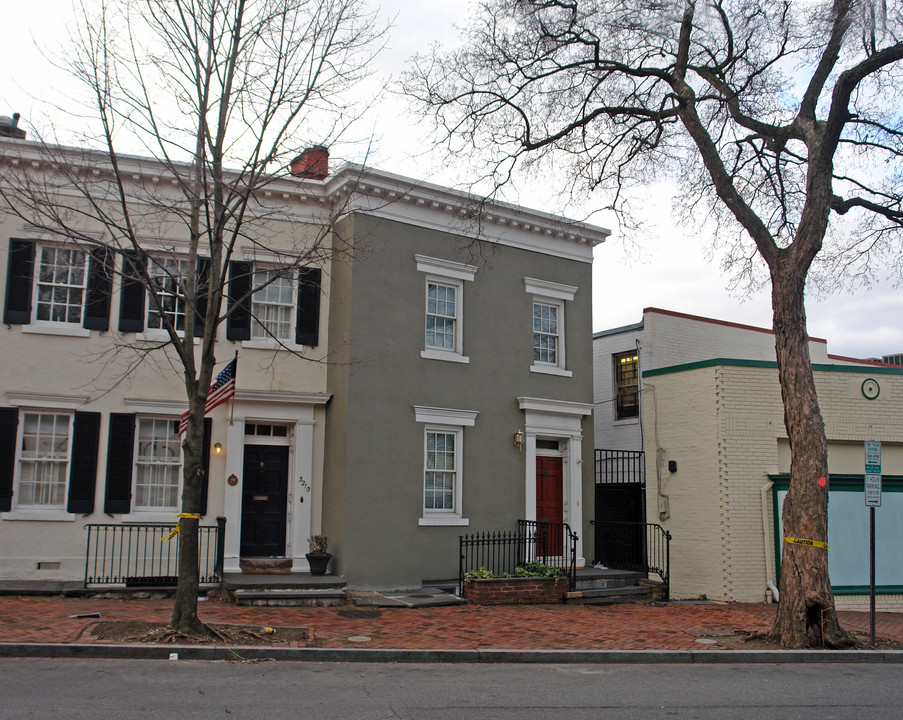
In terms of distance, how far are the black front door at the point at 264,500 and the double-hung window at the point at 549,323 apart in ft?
19.4

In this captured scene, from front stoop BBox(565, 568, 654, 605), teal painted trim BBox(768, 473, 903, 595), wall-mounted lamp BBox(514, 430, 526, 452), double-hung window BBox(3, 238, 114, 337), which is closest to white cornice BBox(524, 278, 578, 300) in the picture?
wall-mounted lamp BBox(514, 430, 526, 452)

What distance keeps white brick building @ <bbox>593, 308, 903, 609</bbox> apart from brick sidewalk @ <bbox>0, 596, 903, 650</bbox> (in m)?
1.48

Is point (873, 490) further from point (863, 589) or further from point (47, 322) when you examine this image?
point (47, 322)

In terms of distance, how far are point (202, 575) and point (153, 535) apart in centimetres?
112

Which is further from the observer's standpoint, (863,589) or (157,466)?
(863,589)

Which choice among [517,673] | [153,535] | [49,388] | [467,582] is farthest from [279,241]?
[517,673]

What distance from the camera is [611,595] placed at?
16.0 metres

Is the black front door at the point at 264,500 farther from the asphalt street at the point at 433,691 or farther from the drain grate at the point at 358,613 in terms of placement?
the asphalt street at the point at 433,691

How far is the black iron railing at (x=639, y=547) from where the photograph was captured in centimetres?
1713

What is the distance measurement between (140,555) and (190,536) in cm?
468

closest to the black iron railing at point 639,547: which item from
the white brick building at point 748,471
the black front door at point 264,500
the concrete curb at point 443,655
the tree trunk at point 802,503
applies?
the white brick building at point 748,471

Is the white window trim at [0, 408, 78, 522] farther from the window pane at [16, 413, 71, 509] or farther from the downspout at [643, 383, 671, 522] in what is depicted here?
the downspout at [643, 383, 671, 522]

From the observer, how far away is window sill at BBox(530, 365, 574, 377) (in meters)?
18.0

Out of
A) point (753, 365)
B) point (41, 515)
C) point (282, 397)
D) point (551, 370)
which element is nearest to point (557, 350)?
point (551, 370)
